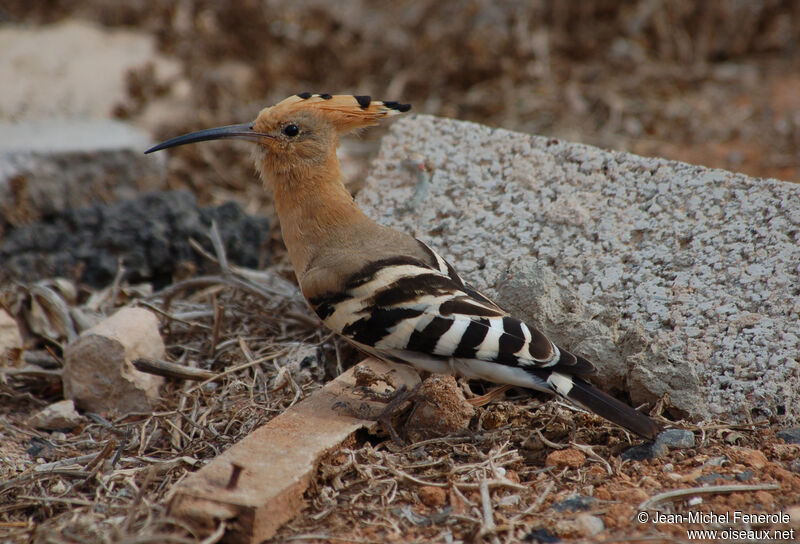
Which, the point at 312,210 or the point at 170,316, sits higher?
the point at 312,210

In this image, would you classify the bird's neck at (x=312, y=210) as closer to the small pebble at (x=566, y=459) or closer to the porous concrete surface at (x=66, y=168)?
the small pebble at (x=566, y=459)

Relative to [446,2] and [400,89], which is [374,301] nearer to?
[400,89]

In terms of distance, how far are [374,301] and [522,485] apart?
2.48ft

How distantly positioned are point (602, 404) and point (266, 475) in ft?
3.13

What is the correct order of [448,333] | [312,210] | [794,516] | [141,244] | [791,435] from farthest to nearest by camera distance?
[141,244], [312,210], [448,333], [791,435], [794,516]

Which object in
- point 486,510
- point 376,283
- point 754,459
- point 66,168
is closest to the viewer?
point 486,510

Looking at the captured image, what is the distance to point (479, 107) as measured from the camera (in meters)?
5.30

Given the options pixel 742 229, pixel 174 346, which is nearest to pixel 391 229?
pixel 174 346

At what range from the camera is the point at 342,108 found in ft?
10.4

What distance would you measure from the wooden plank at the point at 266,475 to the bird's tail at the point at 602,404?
57cm

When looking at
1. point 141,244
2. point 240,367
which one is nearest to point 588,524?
point 240,367

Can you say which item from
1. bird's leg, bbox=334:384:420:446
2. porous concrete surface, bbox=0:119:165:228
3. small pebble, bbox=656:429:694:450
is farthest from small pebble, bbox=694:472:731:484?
porous concrete surface, bbox=0:119:165:228

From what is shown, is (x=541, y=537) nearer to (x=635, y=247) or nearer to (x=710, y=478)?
(x=710, y=478)

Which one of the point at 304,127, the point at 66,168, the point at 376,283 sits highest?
the point at 304,127
